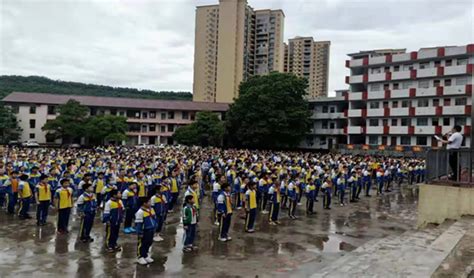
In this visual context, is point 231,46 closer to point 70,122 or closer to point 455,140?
point 70,122

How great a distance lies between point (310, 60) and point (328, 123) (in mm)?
49056

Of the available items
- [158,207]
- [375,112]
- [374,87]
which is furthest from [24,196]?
[374,87]

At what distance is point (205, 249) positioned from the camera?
29.9 feet

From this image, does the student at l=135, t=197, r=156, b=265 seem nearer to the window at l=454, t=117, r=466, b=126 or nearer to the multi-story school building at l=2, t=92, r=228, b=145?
the window at l=454, t=117, r=466, b=126

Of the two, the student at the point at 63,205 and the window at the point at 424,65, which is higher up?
the window at the point at 424,65

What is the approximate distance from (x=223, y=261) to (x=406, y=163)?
67.5 ft

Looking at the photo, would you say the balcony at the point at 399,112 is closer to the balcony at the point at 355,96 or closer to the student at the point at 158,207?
the balcony at the point at 355,96

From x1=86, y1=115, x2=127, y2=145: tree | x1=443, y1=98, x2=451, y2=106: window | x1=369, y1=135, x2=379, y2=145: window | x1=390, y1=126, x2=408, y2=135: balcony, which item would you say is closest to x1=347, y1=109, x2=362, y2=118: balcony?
x1=369, y1=135, x2=379, y2=145: window

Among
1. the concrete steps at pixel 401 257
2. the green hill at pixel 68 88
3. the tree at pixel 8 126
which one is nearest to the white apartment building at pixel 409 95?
the concrete steps at pixel 401 257

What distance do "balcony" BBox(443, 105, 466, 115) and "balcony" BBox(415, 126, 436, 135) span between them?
1954 millimetres

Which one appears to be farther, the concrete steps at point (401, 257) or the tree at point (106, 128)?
the tree at point (106, 128)

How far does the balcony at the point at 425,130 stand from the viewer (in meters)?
40.0

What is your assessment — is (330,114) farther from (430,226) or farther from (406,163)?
(430,226)

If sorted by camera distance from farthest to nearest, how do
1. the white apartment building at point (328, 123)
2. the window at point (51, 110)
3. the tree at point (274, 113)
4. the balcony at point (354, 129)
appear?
the window at point (51, 110) → the white apartment building at point (328, 123) → the balcony at point (354, 129) → the tree at point (274, 113)
